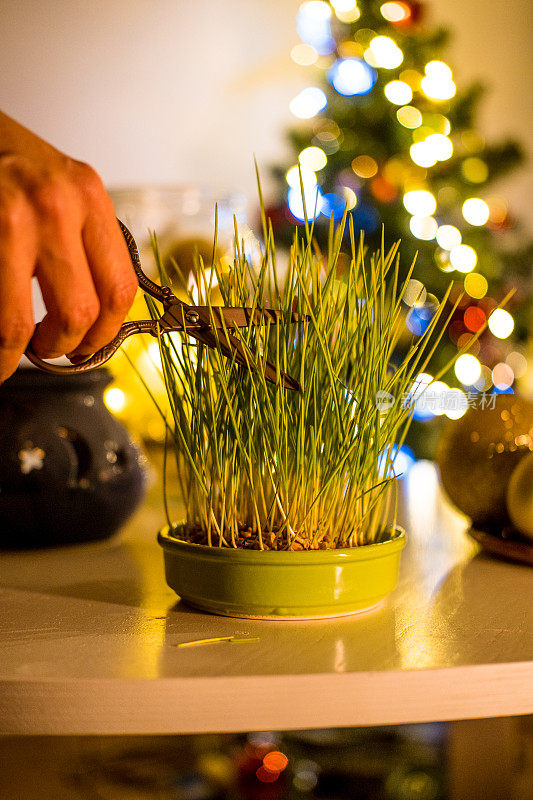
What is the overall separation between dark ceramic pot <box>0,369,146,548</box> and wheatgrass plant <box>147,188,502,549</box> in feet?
0.76

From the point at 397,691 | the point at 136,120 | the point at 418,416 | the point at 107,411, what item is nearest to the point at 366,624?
the point at 397,691

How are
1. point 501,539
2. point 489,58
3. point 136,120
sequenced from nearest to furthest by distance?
point 501,539 → point 136,120 → point 489,58

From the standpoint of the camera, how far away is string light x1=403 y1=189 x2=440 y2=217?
2.41m

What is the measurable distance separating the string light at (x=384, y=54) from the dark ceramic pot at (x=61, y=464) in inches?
75.6

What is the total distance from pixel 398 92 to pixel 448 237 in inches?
18.3

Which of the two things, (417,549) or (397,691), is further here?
(417,549)

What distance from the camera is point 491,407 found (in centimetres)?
77

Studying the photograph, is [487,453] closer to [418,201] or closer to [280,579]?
[280,579]

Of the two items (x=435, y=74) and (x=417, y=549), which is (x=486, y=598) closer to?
(x=417, y=549)

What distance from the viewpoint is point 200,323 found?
1.68 feet

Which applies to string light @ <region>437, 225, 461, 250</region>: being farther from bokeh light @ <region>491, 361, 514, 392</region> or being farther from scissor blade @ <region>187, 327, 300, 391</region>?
scissor blade @ <region>187, 327, 300, 391</region>

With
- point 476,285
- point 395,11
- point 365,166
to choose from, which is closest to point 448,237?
point 476,285

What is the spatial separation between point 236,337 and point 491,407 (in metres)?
0.34

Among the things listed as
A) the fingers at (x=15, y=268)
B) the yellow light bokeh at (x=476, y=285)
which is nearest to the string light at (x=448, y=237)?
the yellow light bokeh at (x=476, y=285)
